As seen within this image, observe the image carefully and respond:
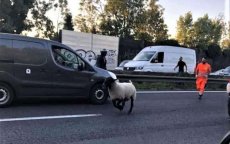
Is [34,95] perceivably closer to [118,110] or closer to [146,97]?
[118,110]

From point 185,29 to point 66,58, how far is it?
64.6 m

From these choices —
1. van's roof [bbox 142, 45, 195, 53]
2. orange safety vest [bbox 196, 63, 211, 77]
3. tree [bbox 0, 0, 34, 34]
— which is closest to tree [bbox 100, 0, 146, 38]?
tree [bbox 0, 0, 34, 34]

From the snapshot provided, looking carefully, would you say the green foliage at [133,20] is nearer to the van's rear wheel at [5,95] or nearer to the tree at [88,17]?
the tree at [88,17]

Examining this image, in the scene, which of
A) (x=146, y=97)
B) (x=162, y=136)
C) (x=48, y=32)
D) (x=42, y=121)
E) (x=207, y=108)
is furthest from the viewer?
(x=48, y=32)

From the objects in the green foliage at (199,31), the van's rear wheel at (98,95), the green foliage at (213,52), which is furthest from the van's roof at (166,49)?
the green foliage at (199,31)

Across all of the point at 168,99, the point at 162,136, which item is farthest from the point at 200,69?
the point at 162,136

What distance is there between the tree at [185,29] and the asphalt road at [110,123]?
200 ft

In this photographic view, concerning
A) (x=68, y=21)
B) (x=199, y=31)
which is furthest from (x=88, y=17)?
(x=199, y=31)

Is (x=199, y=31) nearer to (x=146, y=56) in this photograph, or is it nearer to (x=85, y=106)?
(x=146, y=56)

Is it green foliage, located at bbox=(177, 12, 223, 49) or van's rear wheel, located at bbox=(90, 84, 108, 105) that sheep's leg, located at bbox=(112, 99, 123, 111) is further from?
green foliage, located at bbox=(177, 12, 223, 49)

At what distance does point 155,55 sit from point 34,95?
16493 millimetres

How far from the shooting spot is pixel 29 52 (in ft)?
34.8

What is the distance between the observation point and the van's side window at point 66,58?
11.2m

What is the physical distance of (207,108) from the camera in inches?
495
